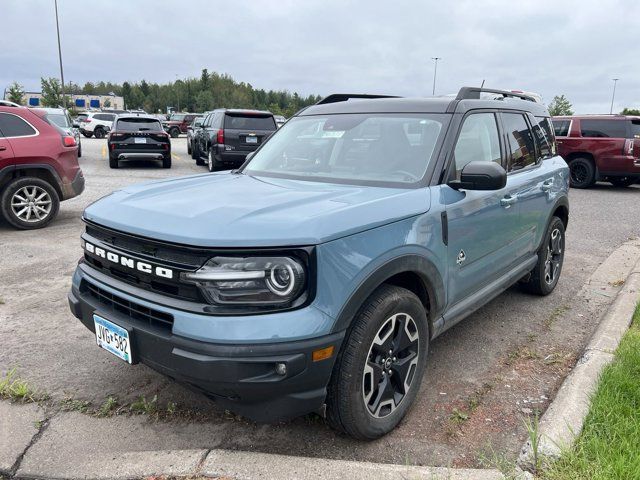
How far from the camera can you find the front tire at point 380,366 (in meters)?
2.42

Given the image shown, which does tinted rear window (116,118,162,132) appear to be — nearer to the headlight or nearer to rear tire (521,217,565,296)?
rear tire (521,217,565,296)

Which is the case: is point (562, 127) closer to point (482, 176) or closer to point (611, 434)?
point (482, 176)

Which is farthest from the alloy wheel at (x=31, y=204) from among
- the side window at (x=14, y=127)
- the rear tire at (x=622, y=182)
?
the rear tire at (x=622, y=182)

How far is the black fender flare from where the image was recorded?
233cm

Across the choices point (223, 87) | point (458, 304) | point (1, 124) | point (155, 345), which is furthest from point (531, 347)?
point (223, 87)

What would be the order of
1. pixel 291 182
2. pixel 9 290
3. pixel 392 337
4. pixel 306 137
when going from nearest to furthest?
1. pixel 392 337
2. pixel 291 182
3. pixel 306 137
4. pixel 9 290

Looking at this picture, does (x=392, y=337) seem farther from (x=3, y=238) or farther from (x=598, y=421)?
(x=3, y=238)

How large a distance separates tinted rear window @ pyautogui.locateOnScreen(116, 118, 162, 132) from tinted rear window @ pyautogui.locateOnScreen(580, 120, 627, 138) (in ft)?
39.8

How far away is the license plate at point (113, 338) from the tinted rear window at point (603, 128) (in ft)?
45.9

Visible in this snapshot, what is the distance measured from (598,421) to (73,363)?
3235mm

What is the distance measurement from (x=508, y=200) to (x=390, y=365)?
67.2 inches

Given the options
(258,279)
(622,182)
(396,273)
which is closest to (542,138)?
(396,273)

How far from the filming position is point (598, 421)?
8.75 ft

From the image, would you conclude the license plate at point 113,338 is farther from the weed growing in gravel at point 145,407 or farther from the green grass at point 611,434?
the green grass at point 611,434
